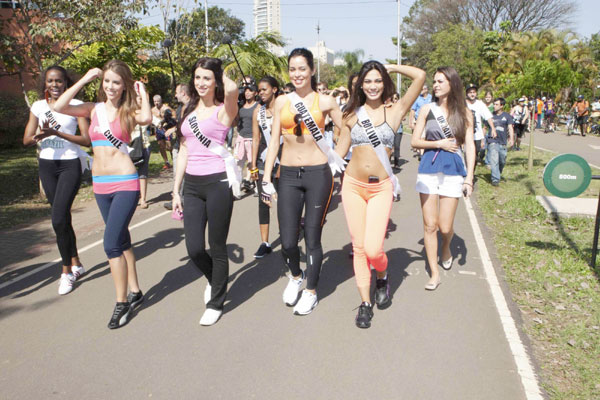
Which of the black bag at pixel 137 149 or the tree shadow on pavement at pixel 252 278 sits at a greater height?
the black bag at pixel 137 149

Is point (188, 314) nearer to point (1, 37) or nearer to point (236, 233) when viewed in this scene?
point (236, 233)

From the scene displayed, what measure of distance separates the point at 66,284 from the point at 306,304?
241cm

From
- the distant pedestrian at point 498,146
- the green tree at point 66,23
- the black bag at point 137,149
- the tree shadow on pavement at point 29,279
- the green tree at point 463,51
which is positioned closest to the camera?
the tree shadow on pavement at point 29,279

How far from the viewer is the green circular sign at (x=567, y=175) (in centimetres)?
487

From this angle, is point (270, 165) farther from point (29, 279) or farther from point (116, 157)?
point (29, 279)

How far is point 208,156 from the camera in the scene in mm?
4027

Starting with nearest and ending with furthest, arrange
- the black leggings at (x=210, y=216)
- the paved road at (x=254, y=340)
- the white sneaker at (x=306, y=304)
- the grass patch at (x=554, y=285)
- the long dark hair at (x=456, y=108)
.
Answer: the paved road at (x=254, y=340), the grass patch at (x=554, y=285), the black leggings at (x=210, y=216), the white sneaker at (x=306, y=304), the long dark hair at (x=456, y=108)

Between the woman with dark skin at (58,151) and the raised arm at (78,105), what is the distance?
1.17 ft

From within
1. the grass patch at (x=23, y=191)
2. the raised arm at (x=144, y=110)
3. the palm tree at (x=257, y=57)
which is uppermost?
the palm tree at (x=257, y=57)

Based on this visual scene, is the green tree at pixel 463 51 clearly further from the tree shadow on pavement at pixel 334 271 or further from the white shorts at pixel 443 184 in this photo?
the white shorts at pixel 443 184

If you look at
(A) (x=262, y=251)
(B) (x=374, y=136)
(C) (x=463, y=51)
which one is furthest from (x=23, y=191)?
(C) (x=463, y=51)

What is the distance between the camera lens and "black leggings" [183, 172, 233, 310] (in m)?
4.00

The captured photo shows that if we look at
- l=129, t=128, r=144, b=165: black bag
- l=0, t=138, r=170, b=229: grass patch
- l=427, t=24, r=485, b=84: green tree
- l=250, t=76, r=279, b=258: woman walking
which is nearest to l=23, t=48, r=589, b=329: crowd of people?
l=250, t=76, r=279, b=258: woman walking

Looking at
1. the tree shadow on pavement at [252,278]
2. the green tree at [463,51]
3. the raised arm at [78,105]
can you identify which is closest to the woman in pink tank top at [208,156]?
the tree shadow on pavement at [252,278]
